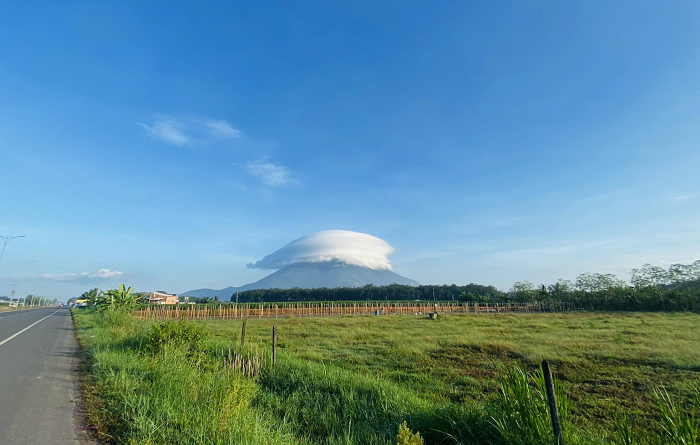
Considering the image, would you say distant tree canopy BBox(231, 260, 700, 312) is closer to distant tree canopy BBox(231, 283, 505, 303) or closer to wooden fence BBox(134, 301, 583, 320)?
wooden fence BBox(134, 301, 583, 320)

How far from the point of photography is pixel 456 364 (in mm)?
12070

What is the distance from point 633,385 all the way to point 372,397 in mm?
7366

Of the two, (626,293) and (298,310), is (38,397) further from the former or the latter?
(626,293)

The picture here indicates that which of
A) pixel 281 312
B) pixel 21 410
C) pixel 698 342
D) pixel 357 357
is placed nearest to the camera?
pixel 21 410

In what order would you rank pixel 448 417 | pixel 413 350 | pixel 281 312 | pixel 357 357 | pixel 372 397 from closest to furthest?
1. pixel 448 417
2. pixel 372 397
3. pixel 357 357
4. pixel 413 350
5. pixel 281 312

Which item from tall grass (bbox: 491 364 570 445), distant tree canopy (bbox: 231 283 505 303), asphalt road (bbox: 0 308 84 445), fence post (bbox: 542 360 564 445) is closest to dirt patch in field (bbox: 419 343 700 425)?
tall grass (bbox: 491 364 570 445)

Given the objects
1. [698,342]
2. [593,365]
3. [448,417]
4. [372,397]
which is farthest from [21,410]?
[698,342]

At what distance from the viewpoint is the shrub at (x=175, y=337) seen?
937 centimetres

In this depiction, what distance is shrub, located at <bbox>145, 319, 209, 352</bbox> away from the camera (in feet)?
30.7

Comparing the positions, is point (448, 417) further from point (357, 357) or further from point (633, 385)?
point (357, 357)

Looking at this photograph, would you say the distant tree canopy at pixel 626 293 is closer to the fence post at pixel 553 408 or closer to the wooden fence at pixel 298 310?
the wooden fence at pixel 298 310

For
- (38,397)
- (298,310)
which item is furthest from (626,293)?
(38,397)

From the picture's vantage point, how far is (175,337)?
9664 millimetres

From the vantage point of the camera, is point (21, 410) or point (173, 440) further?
point (21, 410)
